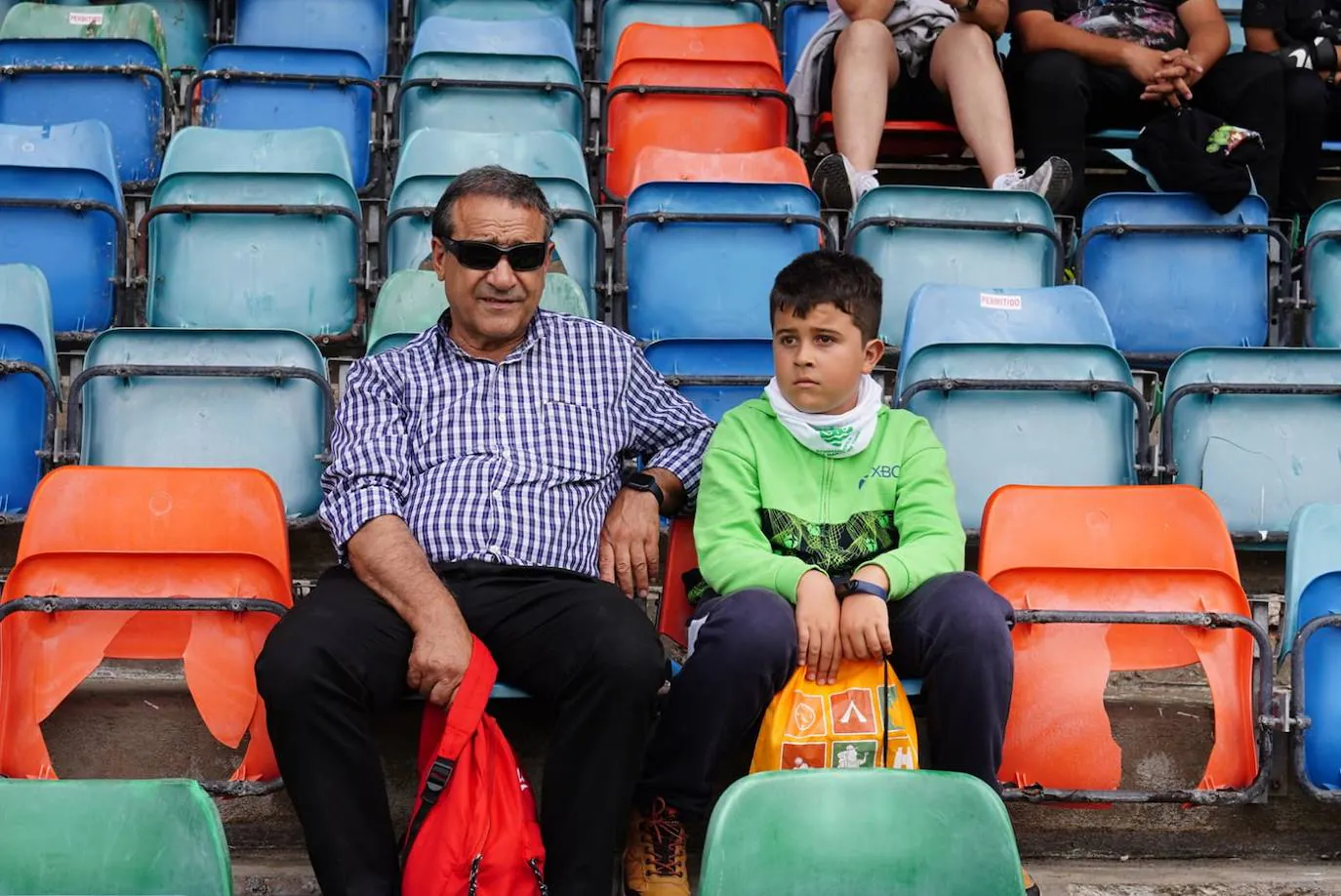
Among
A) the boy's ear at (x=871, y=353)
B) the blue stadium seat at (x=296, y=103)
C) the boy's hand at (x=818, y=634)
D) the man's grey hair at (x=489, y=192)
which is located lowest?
the boy's hand at (x=818, y=634)

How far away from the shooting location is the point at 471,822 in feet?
6.83

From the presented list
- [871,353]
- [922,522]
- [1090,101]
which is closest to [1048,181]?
[1090,101]

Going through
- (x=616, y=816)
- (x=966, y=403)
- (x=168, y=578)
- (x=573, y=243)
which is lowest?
(x=616, y=816)

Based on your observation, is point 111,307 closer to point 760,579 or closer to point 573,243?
point 573,243

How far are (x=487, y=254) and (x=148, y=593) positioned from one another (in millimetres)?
796

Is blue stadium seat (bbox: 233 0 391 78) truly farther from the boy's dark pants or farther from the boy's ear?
the boy's dark pants

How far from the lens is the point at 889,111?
4.62 m

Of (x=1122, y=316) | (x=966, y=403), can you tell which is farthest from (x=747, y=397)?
(x=1122, y=316)

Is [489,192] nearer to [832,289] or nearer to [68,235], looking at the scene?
[832,289]

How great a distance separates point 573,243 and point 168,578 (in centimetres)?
157

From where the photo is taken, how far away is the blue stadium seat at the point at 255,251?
370 cm

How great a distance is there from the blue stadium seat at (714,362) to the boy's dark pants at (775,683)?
98 centimetres

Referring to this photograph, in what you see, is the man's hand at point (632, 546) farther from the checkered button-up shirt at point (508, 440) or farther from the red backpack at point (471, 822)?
the red backpack at point (471, 822)

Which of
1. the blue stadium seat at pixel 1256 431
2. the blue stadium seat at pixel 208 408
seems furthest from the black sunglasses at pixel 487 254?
the blue stadium seat at pixel 1256 431
